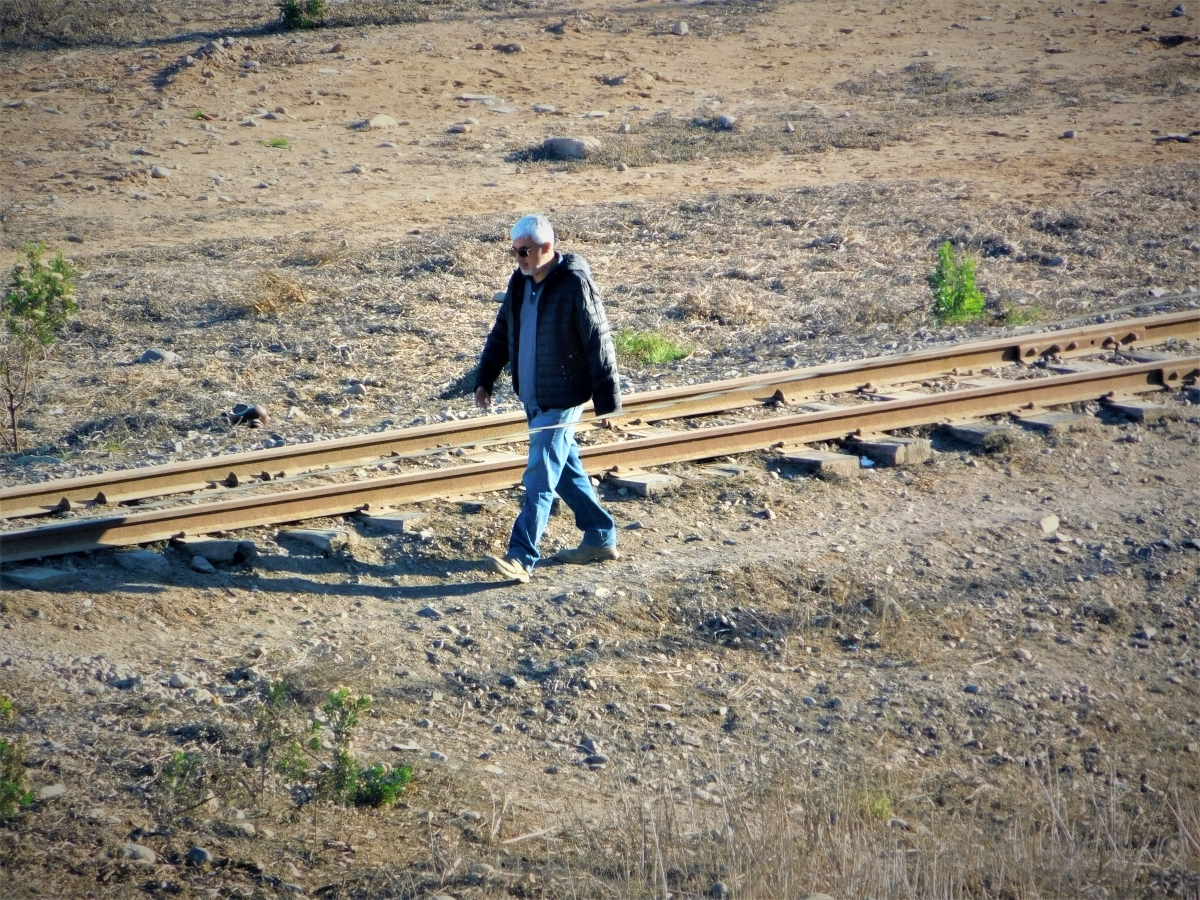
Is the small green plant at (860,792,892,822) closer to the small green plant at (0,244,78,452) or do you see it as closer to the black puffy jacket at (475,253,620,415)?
the black puffy jacket at (475,253,620,415)

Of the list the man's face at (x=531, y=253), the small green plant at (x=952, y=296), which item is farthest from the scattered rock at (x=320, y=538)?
the small green plant at (x=952, y=296)

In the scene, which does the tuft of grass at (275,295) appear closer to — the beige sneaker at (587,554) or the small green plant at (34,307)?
the small green plant at (34,307)

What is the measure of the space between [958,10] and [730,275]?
16.0 metres

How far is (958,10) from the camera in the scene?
26.5 m

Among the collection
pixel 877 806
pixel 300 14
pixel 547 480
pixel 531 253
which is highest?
pixel 300 14

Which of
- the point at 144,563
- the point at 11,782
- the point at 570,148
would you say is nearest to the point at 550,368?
the point at 144,563

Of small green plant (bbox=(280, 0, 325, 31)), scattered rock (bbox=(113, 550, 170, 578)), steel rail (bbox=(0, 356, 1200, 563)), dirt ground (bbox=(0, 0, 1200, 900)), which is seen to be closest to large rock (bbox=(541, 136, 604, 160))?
dirt ground (bbox=(0, 0, 1200, 900))

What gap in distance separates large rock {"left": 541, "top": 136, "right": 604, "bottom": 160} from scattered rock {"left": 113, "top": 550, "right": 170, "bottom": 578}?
12912 millimetres

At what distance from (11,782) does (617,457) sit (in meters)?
4.34

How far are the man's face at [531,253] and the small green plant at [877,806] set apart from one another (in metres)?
2.91

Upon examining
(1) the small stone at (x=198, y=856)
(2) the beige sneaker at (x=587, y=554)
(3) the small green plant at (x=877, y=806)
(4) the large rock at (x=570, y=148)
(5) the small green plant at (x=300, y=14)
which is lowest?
(3) the small green plant at (x=877, y=806)

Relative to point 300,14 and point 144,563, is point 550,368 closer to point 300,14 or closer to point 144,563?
point 144,563

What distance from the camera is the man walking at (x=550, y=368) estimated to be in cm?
656

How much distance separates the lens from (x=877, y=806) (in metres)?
5.02
